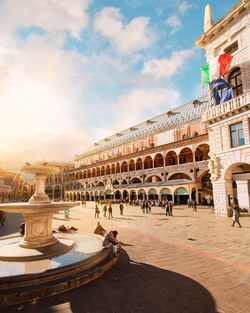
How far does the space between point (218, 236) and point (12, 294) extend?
928 cm

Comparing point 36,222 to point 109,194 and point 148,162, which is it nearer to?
point 148,162

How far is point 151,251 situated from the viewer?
742 centimetres

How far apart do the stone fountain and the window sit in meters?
13.7

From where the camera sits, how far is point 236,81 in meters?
16.5

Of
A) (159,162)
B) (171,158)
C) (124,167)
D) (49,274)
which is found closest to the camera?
(49,274)

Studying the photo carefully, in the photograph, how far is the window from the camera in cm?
1530

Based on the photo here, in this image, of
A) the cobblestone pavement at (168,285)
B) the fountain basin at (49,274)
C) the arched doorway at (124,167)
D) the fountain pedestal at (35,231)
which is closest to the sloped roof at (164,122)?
the arched doorway at (124,167)

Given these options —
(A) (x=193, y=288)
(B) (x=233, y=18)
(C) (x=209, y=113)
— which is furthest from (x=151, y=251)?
(B) (x=233, y=18)

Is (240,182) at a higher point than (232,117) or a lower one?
lower

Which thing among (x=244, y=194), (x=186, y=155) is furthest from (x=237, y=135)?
(x=186, y=155)

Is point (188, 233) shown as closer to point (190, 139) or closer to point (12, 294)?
point (12, 294)

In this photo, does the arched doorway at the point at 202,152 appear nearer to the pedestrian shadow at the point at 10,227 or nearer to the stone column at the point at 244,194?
the stone column at the point at 244,194

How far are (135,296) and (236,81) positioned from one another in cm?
1852

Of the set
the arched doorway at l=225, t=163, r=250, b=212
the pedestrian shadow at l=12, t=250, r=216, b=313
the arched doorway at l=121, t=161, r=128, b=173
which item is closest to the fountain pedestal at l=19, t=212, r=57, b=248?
the pedestrian shadow at l=12, t=250, r=216, b=313
